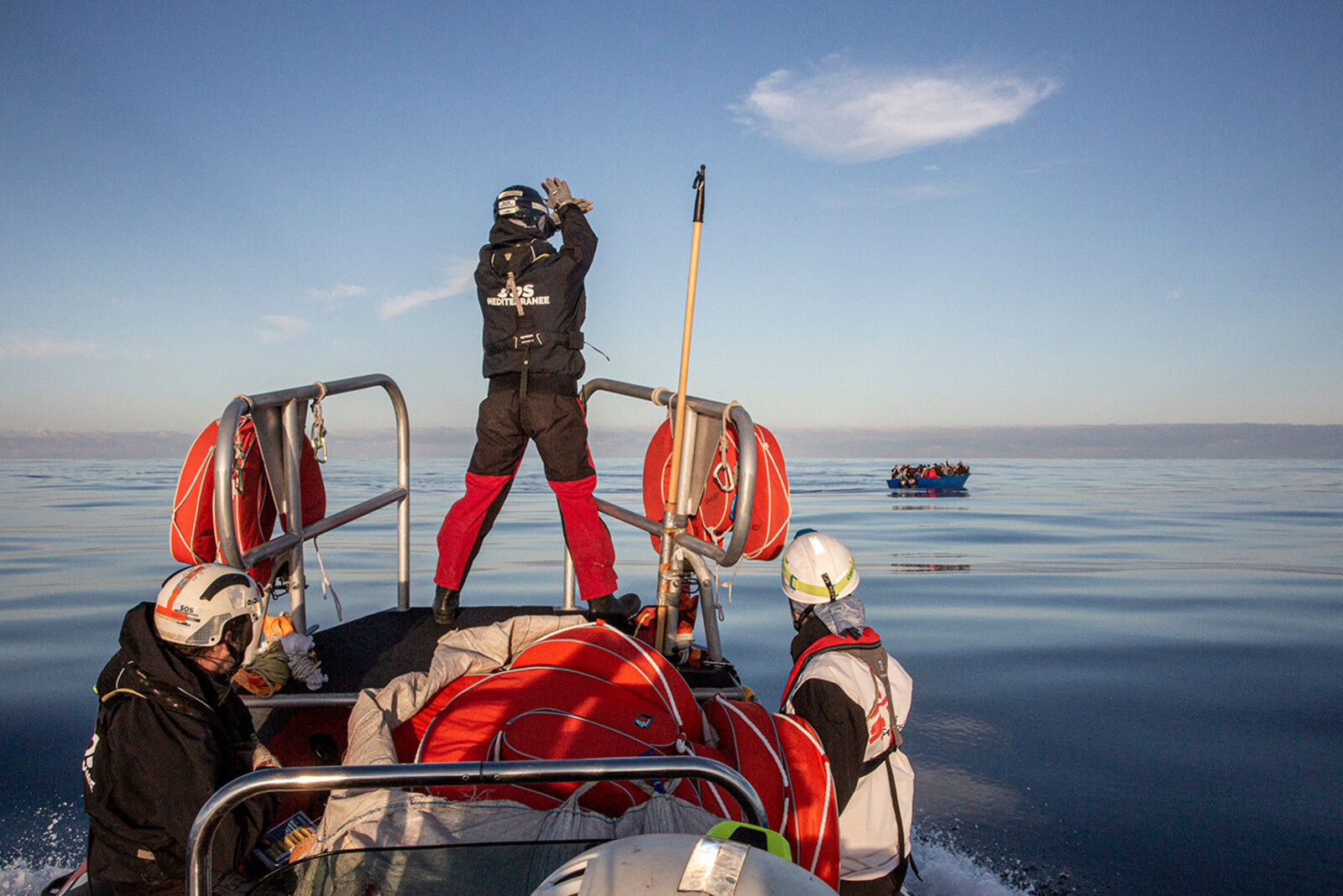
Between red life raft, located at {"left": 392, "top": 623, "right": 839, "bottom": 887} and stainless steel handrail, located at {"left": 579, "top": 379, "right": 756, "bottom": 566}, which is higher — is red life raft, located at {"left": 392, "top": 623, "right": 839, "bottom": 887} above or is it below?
below

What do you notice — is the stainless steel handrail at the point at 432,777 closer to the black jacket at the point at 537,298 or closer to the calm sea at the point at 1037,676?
the calm sea at the point at 1037,676

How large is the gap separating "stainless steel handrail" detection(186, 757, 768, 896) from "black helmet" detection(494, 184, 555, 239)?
303 centimetres

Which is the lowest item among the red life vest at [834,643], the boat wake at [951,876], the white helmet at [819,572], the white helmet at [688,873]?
the boat wake at [951,876]

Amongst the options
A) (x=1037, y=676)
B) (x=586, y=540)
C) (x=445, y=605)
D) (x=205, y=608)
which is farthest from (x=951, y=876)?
(x=1037, y=676)

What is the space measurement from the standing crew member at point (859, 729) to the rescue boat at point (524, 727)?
0.46ft

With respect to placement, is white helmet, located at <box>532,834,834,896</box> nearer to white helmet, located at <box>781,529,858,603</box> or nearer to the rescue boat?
the rescue boat

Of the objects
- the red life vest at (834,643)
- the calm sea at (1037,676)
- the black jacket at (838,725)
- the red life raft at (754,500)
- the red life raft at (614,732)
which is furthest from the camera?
the calm sea at (1037,676)

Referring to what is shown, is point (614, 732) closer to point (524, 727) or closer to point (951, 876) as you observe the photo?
point (524, 727)

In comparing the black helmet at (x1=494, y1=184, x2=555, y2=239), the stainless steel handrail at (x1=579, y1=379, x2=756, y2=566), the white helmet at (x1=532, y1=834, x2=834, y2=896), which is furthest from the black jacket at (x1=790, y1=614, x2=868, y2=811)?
the black helmet at (x1=494, y1=184, x2=555, y2=239)

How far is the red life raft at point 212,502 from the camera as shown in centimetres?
269

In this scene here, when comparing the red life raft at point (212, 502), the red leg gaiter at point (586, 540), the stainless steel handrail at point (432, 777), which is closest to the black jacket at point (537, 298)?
the red leg gaiter at point (586, 540)

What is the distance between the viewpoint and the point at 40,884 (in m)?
3.05

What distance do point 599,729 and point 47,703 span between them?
16.6ft

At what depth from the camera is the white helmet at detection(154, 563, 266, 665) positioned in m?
1.92
